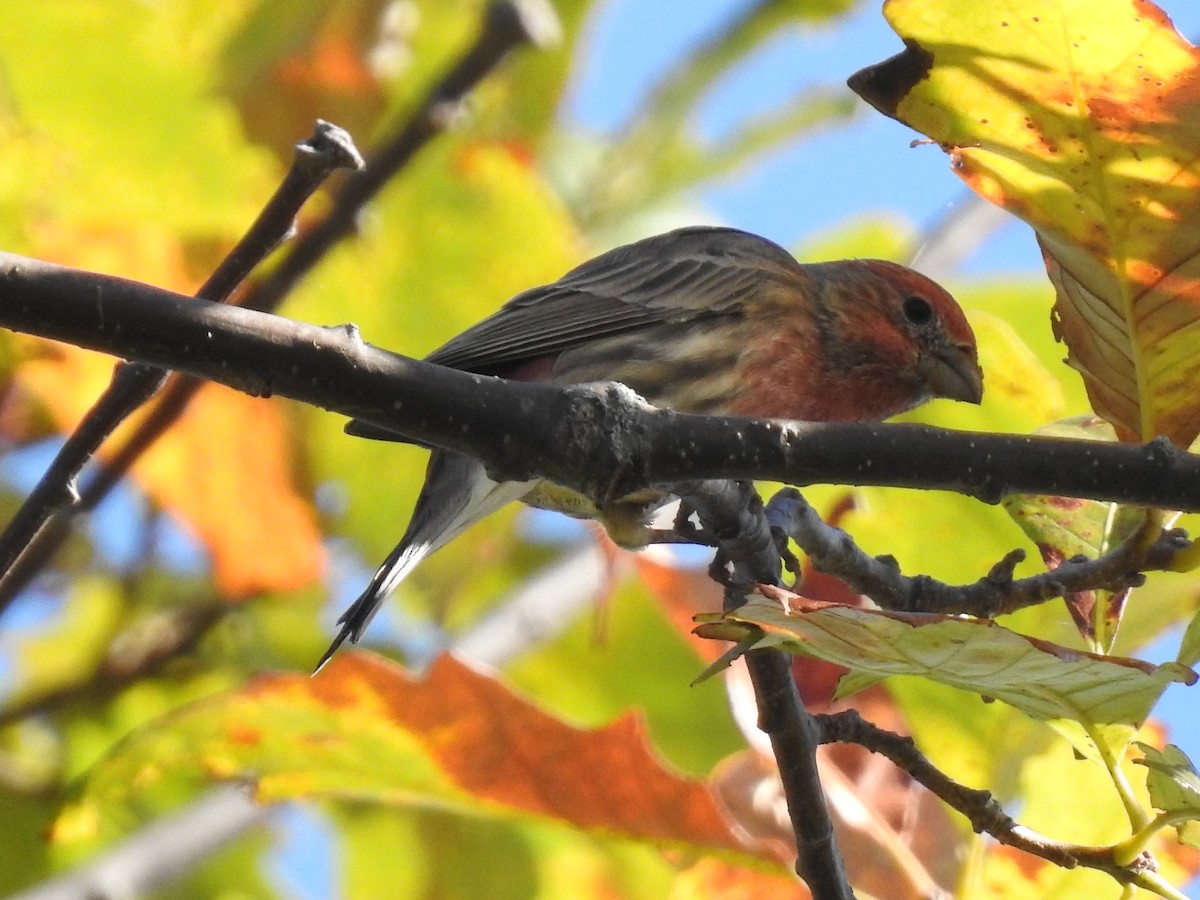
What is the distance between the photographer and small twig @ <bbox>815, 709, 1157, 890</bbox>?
2.37 meters

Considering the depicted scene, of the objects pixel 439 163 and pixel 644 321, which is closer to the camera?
pixel 439 163

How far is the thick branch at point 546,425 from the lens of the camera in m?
1.81

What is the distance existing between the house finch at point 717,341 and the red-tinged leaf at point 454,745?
82cm

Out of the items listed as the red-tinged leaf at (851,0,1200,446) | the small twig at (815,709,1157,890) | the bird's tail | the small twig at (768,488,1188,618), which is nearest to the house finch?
the bird's tail

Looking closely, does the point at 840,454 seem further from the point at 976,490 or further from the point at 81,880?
the point at 81,880

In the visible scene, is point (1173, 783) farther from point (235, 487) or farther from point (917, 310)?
point (917, 310)

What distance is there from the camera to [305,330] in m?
1.91

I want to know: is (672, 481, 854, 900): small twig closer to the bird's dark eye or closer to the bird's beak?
the bird's beak

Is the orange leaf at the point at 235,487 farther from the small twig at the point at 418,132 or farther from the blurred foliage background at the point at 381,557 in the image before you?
the small twig at the point at 418,132

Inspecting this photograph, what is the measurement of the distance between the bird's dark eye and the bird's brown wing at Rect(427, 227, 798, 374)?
0.34m

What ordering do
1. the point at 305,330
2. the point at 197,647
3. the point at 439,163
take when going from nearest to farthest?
the point at 305,330
the point at 439,163
the point at 197,647

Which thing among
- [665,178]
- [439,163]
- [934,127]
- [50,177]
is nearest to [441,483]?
[439,163]

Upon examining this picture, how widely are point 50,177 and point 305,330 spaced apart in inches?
64.9

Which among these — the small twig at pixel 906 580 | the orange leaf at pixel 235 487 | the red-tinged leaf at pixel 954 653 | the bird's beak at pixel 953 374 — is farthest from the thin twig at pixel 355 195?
the bird's beak at pixel 953 374
